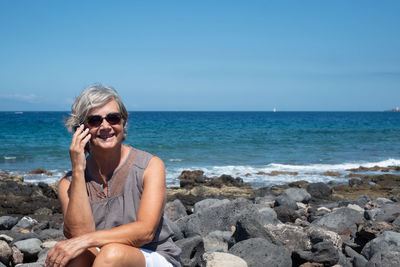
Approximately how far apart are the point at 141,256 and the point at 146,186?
1.64ft

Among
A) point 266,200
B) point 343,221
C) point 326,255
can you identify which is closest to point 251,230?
point 326,255

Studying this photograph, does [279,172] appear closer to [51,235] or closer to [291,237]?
[51,235]

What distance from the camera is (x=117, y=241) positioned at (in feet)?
10.9

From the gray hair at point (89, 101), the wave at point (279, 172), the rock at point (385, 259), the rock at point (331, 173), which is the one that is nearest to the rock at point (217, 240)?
the rock at point (385, 259)

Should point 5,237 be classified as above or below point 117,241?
below

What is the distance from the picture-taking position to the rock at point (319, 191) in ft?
A: 44.4

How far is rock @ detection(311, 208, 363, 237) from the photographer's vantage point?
748 cm

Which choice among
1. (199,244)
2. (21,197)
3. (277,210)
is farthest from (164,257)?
(21,197)

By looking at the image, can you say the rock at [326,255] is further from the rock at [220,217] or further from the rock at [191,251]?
the rock at [220,217]

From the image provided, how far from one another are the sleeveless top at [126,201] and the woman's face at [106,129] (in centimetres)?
17

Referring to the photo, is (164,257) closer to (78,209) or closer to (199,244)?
(78,209)

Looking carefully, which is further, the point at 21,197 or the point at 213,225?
the point at 21,197

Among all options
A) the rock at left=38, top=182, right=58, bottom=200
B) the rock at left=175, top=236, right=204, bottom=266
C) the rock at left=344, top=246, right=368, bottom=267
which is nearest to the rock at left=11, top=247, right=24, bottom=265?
the rock at left=175, top=236, right=204, bottom=266

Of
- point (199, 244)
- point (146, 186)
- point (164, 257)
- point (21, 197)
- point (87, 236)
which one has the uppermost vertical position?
point (146, 186)
